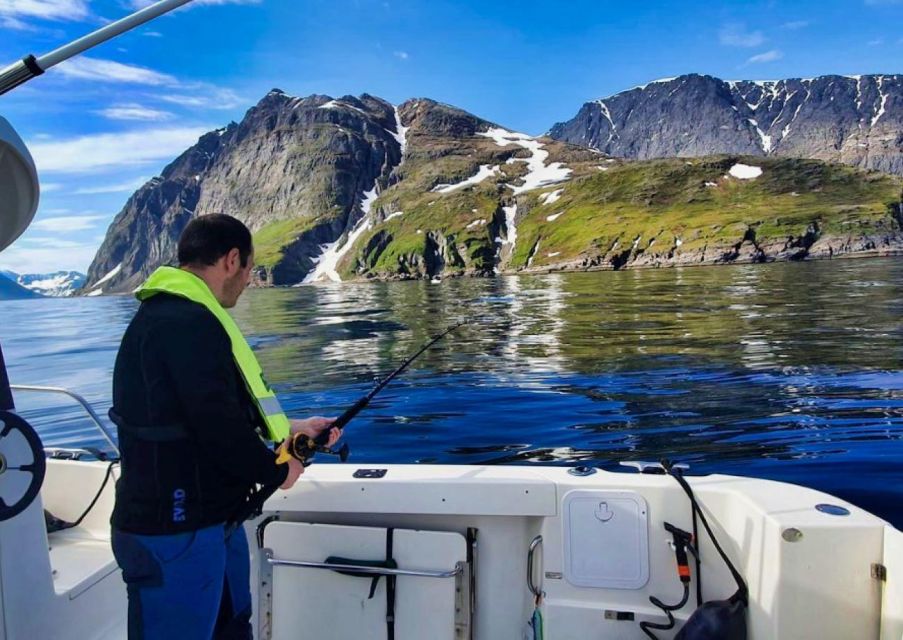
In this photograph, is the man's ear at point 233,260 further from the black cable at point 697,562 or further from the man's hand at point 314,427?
the black cable at point 697,562

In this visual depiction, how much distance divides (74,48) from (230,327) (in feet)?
7.00

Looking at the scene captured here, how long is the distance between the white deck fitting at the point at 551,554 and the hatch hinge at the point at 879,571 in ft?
0.06

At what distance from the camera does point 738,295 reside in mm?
39062

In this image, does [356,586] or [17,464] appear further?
[356,586]

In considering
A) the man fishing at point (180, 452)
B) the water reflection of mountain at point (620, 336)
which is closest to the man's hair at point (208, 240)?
the man fishing at point (180, 452)

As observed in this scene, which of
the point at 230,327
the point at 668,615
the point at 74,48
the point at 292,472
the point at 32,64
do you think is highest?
the point at 74,48

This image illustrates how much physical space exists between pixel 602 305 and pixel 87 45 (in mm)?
35230

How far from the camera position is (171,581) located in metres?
2.88

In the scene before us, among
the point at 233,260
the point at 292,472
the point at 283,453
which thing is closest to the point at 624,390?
the point at 283,453

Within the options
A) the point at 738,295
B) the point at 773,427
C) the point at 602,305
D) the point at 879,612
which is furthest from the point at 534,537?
the point at 738,295

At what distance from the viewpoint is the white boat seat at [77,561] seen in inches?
152

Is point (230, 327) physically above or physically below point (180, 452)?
above

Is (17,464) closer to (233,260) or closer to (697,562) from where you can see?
(233,260)

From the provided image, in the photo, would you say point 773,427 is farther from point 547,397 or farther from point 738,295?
point 738,295
